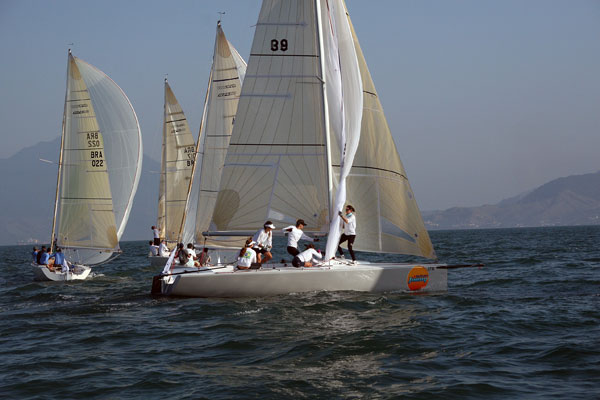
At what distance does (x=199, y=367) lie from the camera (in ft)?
35.6

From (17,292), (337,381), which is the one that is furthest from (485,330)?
(17,292)

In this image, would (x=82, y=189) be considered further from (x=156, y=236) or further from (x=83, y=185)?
(x=156, y=236)

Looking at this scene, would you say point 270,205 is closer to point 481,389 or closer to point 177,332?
point 177,332

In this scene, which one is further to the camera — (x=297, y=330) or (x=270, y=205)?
(x=270, y=205)

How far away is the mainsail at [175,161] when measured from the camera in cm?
3716

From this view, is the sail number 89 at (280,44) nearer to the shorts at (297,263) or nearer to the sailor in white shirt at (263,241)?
the sailor in white shirt at (263,241)

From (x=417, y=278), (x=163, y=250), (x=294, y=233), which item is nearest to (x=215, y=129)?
(x=163, y=250)

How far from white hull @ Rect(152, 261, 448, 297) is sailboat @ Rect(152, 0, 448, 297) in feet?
1.79

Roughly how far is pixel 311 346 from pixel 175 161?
2699 cm

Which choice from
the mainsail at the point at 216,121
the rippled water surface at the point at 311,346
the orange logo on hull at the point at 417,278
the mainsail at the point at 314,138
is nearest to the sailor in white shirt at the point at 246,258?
the rippled water surface at the point at 311,346

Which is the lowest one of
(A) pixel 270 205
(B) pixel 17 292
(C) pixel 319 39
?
(B) pixel 17 292

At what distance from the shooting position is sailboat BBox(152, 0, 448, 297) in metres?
18.2

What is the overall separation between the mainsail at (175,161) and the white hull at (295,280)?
65.3 feet

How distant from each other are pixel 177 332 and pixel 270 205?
18.9 ft
